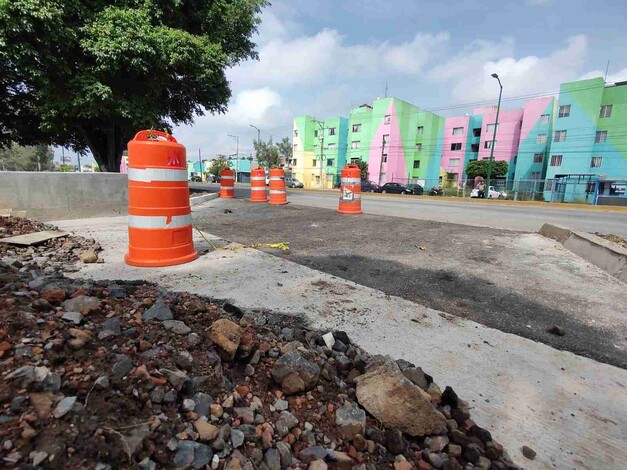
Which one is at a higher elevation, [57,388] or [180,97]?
[180,97]

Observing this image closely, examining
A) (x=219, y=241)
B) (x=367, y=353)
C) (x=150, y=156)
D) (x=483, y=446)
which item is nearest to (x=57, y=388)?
(x=367, y=353)

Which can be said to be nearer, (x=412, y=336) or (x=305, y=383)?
(x=305, y=383)

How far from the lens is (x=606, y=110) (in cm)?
3953

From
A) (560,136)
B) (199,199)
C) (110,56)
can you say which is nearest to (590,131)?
(560,136)

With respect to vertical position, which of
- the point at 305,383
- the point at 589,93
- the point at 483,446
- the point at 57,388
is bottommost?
the point at 483,446

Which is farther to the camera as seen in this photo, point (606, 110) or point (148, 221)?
point (606, 110)

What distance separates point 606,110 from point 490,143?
48.3ft

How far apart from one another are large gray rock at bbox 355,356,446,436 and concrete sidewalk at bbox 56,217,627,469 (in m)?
0.37

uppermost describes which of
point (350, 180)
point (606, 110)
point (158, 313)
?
point (606, 110)

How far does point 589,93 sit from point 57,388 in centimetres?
5357

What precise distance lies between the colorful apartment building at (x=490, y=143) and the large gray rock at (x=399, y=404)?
38447 millimetres

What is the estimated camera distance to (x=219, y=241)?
585 cm

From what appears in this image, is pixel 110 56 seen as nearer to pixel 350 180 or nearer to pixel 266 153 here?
pixel 350 180

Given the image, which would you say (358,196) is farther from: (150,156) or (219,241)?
(150,156)
